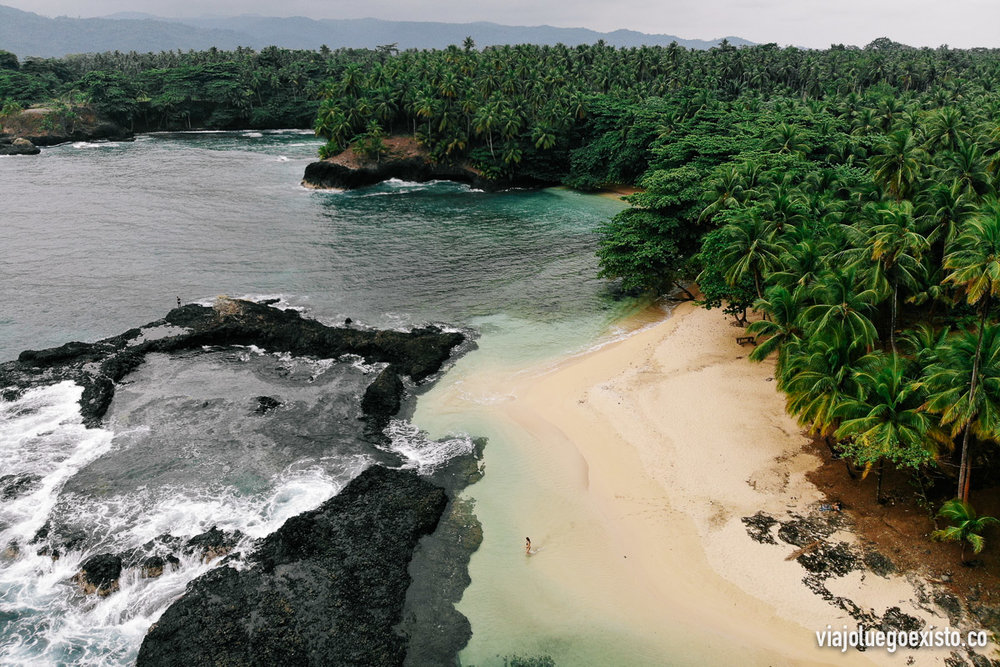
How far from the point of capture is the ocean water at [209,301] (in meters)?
24.8

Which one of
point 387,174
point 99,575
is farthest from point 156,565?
point 387,174

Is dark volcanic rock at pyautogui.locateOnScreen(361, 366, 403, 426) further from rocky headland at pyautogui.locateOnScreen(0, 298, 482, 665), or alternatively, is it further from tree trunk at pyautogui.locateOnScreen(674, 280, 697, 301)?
tree trunk at pyautogui.locateOnScreen(674, 280, 697, 301)

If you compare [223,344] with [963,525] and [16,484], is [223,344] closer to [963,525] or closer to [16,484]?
[16,484]

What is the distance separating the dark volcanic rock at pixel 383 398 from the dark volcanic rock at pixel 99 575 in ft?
43.9

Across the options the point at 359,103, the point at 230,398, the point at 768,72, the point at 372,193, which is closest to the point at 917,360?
the point at 230,398

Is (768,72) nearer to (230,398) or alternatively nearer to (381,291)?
(381,291)

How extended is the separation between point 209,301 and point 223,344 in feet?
25.3

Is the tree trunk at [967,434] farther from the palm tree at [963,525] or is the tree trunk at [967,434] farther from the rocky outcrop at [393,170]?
the rocky outcrop at [393,170]

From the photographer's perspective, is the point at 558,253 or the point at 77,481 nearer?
the point at 77,481

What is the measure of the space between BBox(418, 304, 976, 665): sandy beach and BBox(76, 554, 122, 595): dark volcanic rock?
533 inches

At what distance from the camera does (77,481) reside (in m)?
28.4

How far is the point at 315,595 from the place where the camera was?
73.6 feet

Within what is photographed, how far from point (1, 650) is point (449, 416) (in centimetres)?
2026

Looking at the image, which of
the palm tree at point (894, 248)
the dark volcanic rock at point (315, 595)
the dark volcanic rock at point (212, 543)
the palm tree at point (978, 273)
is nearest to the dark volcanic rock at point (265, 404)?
the dark volcanic rock at point (315, 595)
